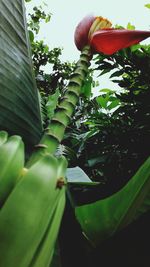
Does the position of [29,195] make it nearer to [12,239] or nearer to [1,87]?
[12,239]

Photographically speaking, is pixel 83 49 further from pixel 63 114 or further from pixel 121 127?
pixel 121 127

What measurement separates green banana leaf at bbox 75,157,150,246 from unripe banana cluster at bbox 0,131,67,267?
0.14 m

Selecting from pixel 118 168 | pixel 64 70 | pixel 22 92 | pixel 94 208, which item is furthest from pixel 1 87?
pixel 64 70

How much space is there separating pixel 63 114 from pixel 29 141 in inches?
10.1

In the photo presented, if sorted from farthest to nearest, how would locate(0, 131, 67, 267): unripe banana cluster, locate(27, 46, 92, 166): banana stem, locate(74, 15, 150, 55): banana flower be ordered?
locate(74, 15, 150, 55): banana flower
locate(27, 46, 92, 166): banana stem
locate(0, 131, 67, 267): unripe banana cluster

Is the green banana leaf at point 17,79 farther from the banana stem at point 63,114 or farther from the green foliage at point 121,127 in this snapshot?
the green foliage at point 121,127

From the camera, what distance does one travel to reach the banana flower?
618 mm

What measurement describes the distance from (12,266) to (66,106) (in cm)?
28

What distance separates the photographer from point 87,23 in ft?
2.22

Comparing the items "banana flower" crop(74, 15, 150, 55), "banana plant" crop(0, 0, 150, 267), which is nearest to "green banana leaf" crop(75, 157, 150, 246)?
"banana plant" crop(0, 0, 150, 267)

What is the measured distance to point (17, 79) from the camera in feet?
2.44

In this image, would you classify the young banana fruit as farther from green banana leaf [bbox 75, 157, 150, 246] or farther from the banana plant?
green banana leaf [bbox 75, 157, 150, 246]

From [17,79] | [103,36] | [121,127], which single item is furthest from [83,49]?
[121,127]

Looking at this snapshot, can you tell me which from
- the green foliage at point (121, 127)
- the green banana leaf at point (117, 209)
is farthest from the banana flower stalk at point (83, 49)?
the green foliage at point (121, 127)
